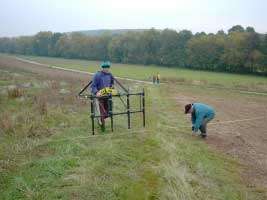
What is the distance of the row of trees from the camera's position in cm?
7162

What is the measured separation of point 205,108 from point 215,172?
12.8 feet

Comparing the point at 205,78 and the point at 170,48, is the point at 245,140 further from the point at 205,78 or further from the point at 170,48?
the point at 170,48

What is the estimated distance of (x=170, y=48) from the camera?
321 feet

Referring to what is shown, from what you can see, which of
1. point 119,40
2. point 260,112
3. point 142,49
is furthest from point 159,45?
point 260,112

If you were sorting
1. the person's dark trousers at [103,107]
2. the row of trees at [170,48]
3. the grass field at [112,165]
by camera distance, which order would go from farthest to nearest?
the row of trees at [170,48], the person's dark trousers at [103,107], the grass field at [112,165]

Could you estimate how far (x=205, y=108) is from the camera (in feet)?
43.1

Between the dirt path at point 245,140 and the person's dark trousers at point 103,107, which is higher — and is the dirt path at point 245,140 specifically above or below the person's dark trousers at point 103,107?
below

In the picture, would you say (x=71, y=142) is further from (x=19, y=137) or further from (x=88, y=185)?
(x=88, y=185)

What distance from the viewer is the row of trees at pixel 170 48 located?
71625 millimetres

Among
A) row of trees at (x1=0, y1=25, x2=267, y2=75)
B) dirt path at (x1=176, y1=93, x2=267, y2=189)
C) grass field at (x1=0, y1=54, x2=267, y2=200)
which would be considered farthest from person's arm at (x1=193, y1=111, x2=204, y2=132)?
row of trees at (x1=0, y1=25, x2=267, y2=75)

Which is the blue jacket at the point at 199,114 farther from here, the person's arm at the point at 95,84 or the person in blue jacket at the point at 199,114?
the person's arm at the point at 95,84

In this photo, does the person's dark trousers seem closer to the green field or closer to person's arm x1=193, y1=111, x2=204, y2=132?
person's arm x1=193, y1=111, x2=204, y2=132

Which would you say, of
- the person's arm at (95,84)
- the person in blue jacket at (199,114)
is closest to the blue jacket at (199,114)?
the person in blue jacket at (199,114)

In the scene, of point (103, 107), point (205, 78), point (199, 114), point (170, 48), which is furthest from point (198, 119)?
point (170, 48)
